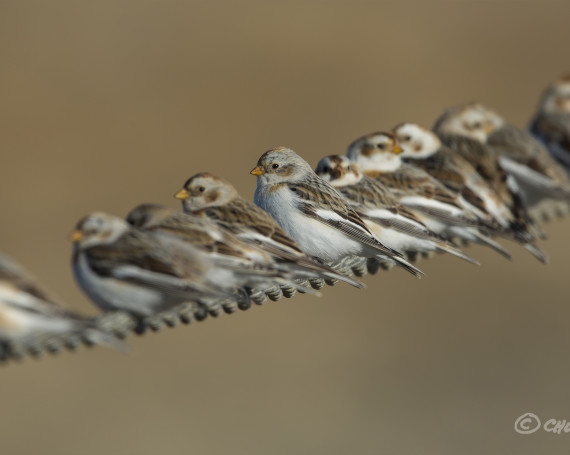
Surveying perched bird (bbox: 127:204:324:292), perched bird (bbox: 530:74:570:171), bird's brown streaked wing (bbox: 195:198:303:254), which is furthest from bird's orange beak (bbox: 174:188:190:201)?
perched bird (bbox: 530:74:570:171)

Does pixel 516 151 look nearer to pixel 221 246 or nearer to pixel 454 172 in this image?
pixel 454 172

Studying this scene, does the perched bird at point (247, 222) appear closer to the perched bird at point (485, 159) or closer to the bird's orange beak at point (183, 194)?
the bird's orange beak at point (183, 194)

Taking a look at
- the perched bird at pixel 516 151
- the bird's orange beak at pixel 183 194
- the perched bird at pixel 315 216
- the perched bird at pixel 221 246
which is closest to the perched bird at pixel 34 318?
the perched bird at pixel 221 246

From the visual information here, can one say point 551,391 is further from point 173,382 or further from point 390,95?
point 390,95

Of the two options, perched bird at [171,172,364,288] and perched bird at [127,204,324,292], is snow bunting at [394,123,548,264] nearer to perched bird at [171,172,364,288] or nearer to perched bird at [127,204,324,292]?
perched bird at [171,172,364,288]

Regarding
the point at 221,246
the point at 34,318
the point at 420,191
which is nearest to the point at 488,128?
the point at 420,191

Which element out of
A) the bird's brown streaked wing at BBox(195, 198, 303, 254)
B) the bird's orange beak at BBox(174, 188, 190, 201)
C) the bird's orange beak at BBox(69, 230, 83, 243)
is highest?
the bird's orange beak at BBox(174, 188, 190, 201)

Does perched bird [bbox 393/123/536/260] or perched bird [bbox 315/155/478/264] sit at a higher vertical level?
perched bird [bbox 393/123/536/260]

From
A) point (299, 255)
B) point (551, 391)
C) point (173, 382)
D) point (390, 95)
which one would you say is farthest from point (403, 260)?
point (390, 95)
